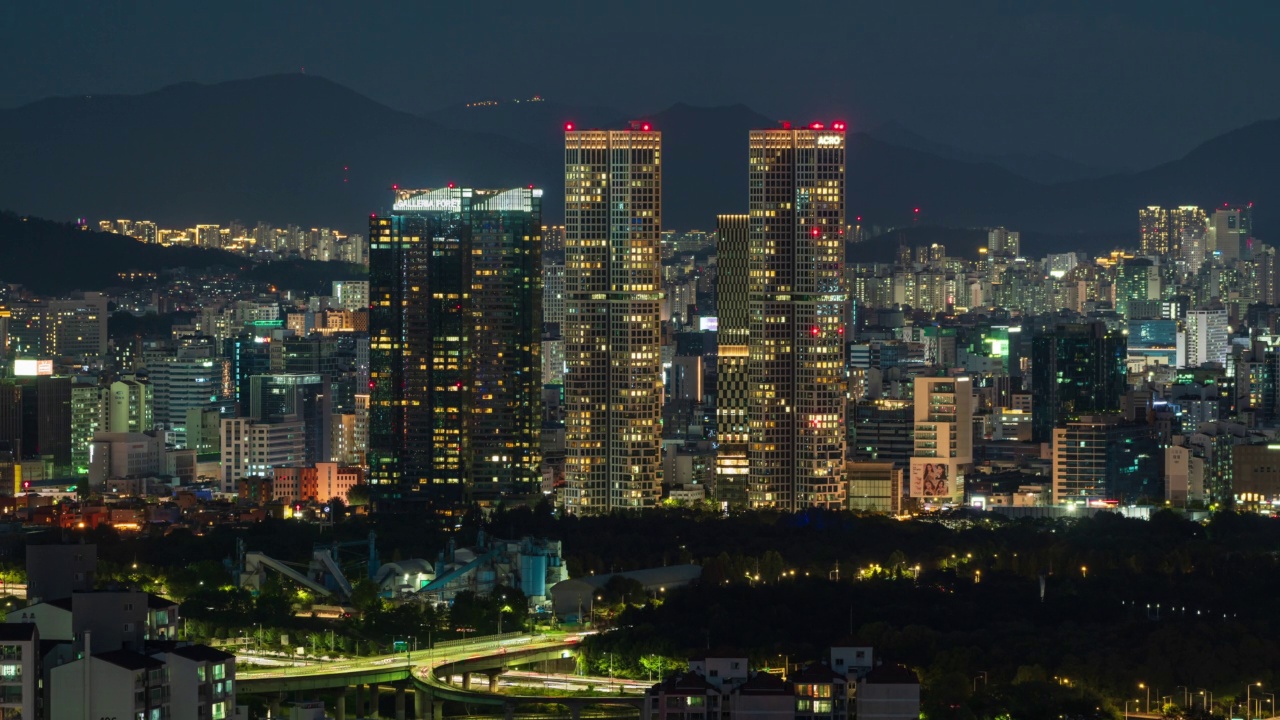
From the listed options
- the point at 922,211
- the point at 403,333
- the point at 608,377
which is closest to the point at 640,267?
the point at 608,377

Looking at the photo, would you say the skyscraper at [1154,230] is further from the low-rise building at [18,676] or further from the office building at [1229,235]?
the low-rise building at [18,676]

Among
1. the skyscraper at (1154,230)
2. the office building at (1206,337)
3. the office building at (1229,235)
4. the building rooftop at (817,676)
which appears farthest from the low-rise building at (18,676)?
the skyscraper at (1154,230)

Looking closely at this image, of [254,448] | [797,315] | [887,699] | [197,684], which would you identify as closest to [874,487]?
[797,315]

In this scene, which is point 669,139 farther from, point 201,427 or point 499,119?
point 201,427

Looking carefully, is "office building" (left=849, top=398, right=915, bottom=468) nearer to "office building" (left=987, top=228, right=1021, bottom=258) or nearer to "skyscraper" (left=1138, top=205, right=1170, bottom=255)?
"office building" (left=987, top=228, right=1021, bottom=258)

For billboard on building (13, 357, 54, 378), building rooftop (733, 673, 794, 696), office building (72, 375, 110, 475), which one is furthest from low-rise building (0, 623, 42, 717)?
billboard on building (13, 357, 54, 378)

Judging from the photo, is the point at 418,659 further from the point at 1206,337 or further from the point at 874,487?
the point at 1206,337
